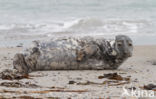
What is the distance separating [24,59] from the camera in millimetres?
7281

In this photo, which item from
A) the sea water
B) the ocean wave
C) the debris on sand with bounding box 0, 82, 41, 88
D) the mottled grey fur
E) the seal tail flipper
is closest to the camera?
the debris on sand with bounding box 0, 82, 41, 88

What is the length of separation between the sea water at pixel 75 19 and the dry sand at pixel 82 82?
13.7 feet

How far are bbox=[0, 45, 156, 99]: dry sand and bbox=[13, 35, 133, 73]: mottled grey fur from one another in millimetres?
201

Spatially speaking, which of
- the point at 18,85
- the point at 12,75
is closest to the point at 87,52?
the point at 12,75

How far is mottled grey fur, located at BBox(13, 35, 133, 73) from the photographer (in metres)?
7.36

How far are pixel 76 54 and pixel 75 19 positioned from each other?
33.7 ft

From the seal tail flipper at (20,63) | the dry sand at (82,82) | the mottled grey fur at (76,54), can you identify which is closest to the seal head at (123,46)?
the mottled grey fur at (76,54)

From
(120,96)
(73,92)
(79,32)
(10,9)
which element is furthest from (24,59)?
(10,9)

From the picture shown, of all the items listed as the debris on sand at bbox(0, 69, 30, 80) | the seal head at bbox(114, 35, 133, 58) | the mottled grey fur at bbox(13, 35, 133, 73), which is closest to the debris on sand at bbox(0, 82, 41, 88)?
the debris on sand at bbox(0, 69, 30, 80)

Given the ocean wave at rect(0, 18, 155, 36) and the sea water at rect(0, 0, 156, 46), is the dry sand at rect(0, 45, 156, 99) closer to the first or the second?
the sea water at rect(0, 0, 156, 46)

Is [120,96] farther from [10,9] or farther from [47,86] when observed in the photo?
[10,9]

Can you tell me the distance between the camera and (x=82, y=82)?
6.11 m

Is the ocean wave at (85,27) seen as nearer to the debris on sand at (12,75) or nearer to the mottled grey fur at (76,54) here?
the mottled grey fur at (76,54)

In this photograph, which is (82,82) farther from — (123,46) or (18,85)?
(123,46)
